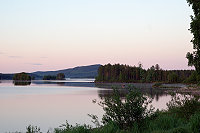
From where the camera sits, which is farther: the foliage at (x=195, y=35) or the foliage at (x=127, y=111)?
the foliage at (x=195, y=35)

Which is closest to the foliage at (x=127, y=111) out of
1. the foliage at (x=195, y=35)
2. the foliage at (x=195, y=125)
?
the foliage at (x=195, y=125)

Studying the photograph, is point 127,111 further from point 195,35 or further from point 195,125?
point 195,35

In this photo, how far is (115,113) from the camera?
12.2 metres

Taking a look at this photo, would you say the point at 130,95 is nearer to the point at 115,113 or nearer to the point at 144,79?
the point at 115,113

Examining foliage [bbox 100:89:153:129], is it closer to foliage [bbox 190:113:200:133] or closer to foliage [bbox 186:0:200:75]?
foliage [bbox 190:113:200:133]

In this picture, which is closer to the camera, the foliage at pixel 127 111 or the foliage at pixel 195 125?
the foliage at pixel 195 125

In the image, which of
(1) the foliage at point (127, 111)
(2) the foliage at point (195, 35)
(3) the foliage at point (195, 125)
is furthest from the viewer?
(2) the foliage at point (195, 35)

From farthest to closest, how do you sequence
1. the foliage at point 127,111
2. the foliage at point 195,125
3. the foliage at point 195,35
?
the foliage at point 195,35, the foliage at point 127,111, the foliage at point 195,125

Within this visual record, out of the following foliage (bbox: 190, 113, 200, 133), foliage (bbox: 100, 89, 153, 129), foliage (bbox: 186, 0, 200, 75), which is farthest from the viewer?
foliage (bbox: 186, 0, 200, 75)

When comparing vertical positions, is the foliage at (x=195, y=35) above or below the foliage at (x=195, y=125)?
above

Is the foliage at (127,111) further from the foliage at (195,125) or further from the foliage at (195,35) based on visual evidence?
the foliage at (195,35)

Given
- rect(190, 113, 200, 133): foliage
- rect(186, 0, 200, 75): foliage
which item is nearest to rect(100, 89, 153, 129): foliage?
rect(190, 113, 200, 133): foliage

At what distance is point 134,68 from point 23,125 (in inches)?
7109

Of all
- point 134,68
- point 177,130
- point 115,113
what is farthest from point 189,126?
point 134,68
